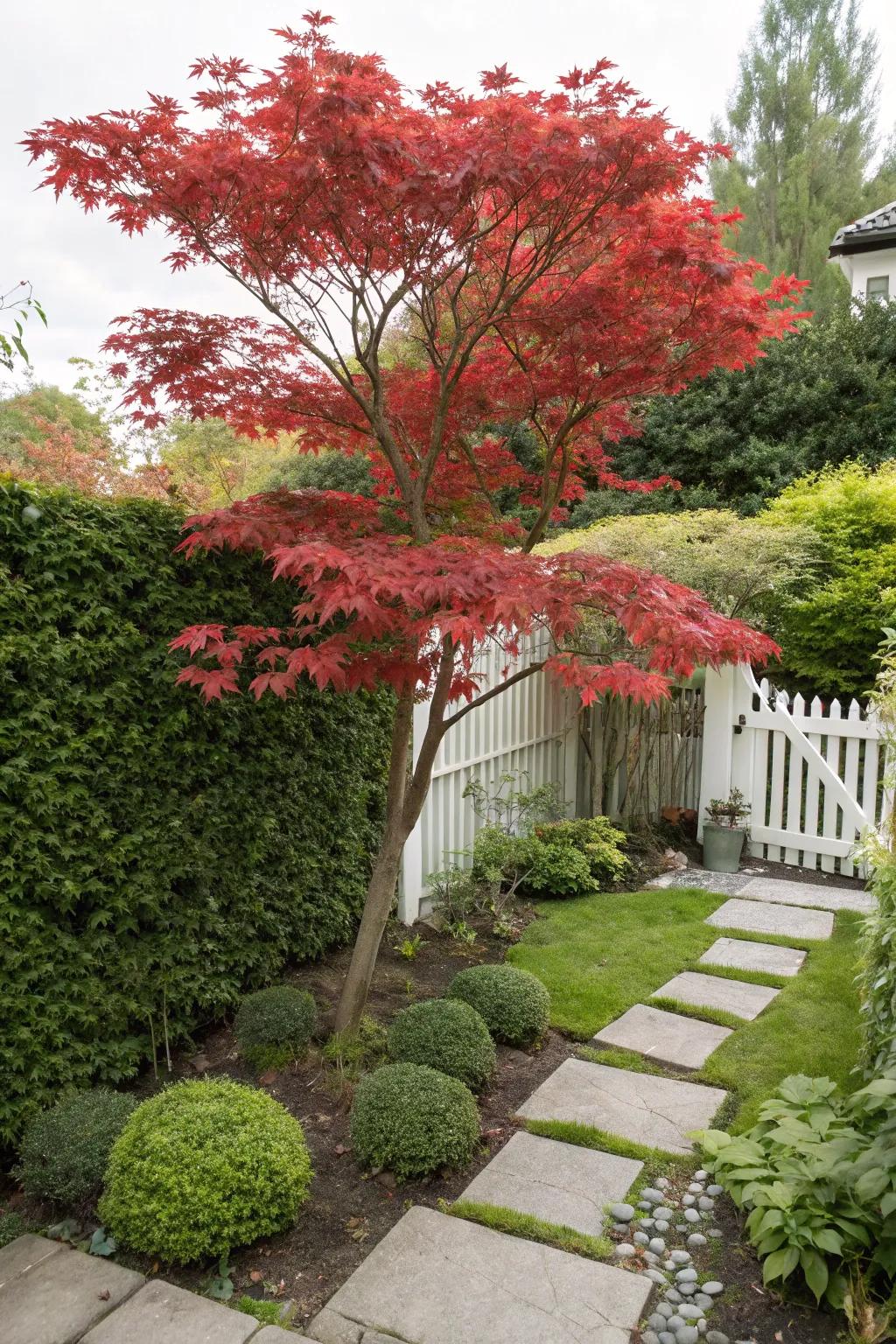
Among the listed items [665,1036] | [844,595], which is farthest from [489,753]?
[844,595]

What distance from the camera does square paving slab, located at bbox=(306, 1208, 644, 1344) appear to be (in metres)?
2.24

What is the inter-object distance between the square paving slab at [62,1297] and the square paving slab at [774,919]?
3759mm

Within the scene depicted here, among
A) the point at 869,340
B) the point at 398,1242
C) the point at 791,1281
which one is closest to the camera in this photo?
the point at 791,1281

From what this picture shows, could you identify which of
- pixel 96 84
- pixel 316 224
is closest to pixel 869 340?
pixel 96 84

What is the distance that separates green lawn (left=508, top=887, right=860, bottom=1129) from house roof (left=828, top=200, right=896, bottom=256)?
45.3 feet

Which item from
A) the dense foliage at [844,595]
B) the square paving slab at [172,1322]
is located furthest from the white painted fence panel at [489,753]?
the square paving slab at [172,1322]

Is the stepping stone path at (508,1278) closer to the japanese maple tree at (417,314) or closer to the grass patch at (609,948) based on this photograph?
the grass patch at (609,948)

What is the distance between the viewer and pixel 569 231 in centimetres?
361

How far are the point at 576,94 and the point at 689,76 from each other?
23.0 meters

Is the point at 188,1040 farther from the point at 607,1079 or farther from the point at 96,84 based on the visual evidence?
the point at 96,84

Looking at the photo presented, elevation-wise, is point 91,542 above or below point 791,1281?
above

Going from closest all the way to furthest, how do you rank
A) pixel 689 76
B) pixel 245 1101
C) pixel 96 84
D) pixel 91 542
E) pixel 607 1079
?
pixel 245 1101, pixel 91 542, pixel 607 1079, pixel 96 84, pixel 689 76

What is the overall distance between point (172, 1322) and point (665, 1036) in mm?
2310

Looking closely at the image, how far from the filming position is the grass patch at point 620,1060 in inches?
142
